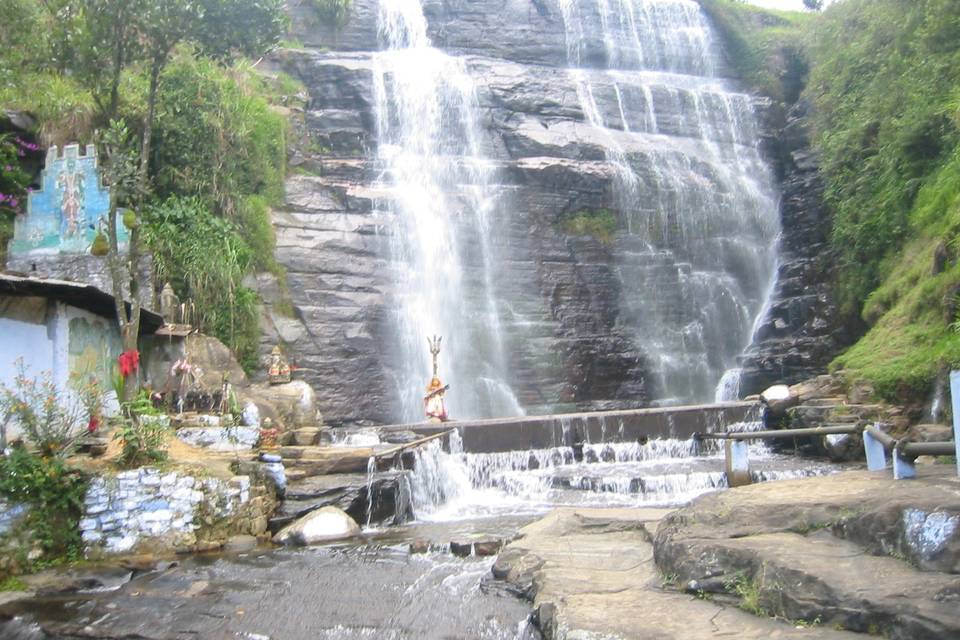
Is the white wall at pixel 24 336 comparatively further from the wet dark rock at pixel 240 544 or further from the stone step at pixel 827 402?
the stone step at pixel 827 402

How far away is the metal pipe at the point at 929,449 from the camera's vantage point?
17.8ft

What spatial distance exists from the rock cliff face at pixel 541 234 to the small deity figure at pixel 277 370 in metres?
1.67

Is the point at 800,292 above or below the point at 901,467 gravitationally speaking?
above

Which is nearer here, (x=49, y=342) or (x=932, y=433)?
(x=932, y=433)

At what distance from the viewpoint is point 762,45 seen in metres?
27.6

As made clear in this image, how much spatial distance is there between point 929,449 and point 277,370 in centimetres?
1238

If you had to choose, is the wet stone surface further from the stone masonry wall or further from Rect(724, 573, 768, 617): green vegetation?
Rect(724, 573, 768, 617): green vegetation

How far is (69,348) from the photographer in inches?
457

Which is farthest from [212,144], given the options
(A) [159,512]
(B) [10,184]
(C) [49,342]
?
(A) [159,512]

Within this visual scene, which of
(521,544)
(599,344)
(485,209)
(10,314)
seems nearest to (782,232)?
(599,344)

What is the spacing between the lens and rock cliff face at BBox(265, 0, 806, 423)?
1895 centimetres

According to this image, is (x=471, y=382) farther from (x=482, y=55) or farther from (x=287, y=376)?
(x=482, y=55)

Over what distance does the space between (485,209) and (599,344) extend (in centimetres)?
482

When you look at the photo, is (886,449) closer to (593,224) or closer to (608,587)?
(608,587)
